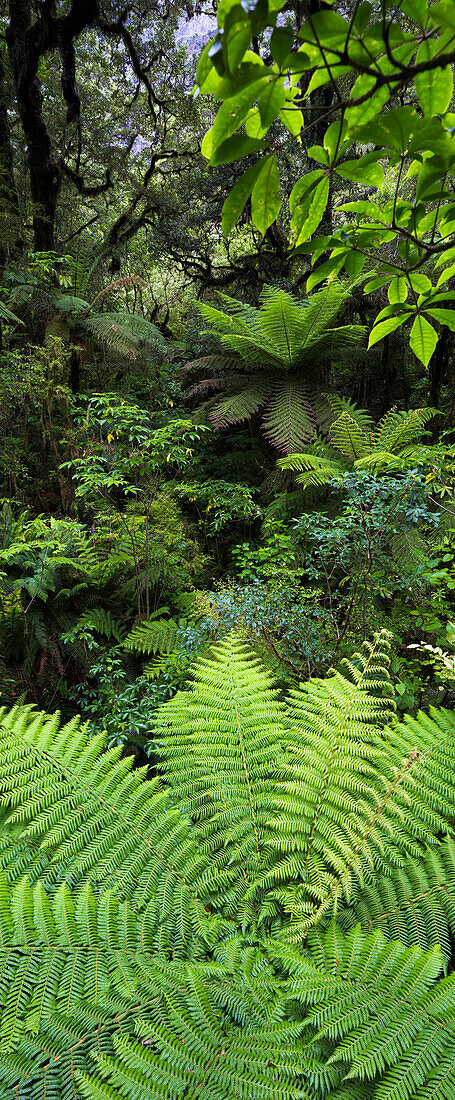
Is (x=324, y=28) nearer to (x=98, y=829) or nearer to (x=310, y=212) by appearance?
(x=310, y=212)

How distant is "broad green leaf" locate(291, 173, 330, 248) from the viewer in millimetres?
731

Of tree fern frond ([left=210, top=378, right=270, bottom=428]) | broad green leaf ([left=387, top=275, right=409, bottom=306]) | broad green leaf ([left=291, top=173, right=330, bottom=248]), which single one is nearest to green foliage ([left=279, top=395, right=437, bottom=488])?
tree fern frond ([left=210, top=378, right=270, bottom=428])

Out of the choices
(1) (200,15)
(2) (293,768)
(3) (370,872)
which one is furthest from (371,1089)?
(1) (200,15)

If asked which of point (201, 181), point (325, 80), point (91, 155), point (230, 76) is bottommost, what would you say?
point (230, 76)

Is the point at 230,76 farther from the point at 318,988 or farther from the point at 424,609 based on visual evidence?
the point at 424,609

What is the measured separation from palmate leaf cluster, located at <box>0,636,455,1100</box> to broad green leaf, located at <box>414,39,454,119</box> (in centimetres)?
126

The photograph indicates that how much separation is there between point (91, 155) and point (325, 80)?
380 inches

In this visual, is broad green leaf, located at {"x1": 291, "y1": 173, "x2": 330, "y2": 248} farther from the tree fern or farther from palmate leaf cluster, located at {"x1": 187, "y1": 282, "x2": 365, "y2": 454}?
palmate leaf cluster, located at {"x1": 187, "y1": 282, "x2": 365, "y2": 454}

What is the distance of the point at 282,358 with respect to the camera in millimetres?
3859

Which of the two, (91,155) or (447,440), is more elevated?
(91,155)

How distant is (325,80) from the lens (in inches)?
24.0

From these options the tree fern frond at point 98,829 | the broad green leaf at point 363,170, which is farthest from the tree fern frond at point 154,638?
the broad green leaf at point 363,170

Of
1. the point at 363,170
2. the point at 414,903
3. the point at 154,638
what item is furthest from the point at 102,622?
the point at 363,170

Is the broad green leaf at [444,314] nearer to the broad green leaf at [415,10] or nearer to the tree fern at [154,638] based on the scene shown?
the broad green leaf at [415,10]
